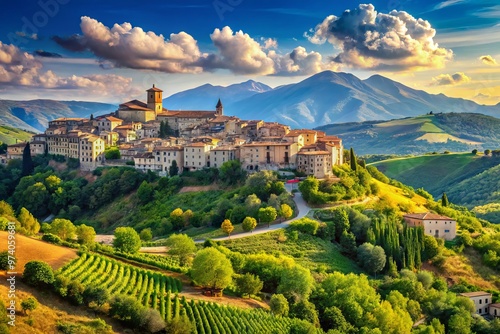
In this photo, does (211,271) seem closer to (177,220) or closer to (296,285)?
(296,285)

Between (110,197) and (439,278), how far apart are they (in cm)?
4551

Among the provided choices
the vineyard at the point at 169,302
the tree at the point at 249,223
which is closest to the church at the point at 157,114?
the tree at the point at 249,223

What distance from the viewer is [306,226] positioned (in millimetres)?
54219

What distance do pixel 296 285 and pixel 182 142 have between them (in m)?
45.8

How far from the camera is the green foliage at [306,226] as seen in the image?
54.2m

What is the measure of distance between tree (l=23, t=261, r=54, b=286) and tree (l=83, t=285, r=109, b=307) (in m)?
1.96

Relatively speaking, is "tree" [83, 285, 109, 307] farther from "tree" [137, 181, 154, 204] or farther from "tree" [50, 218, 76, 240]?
"tree" [137, 181, 154, 204]

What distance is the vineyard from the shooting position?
30.9 meters

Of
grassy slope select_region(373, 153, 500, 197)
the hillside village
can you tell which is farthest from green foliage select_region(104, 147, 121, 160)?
grassy slope select_region(373, 153, 500, 197)

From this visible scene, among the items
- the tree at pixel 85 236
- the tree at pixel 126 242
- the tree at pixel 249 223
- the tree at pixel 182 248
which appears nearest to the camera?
the tree at pixel 85 236

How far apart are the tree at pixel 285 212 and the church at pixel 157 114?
133 ft

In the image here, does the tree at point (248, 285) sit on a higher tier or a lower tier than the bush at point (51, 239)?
lower

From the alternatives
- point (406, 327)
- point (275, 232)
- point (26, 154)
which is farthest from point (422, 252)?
point (26, 154)

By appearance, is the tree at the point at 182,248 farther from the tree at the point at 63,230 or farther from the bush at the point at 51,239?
the bush at the point at 51,239
